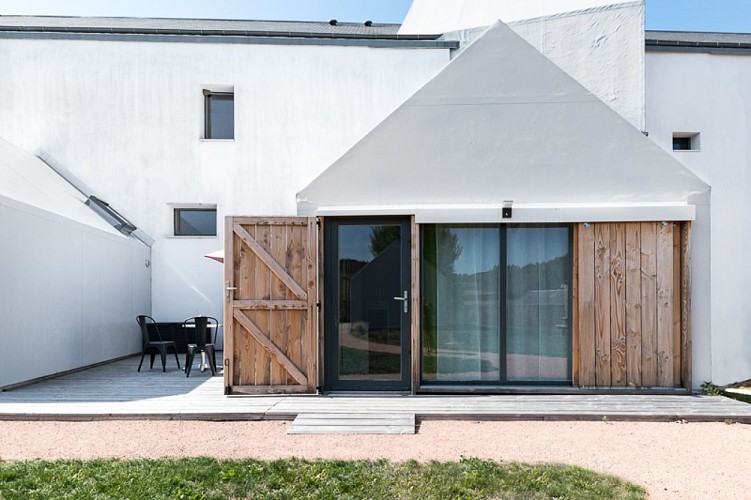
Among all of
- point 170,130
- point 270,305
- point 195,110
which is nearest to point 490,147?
point 270,305

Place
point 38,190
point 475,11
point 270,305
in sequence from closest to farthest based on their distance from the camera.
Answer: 1. point 270,305
2. point 38,190
3. point 475,11

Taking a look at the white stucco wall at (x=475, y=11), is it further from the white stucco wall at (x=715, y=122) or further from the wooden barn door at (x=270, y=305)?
the wooden barn door at (x=270, y=305)

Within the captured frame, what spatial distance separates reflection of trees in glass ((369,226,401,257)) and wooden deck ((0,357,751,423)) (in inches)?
70.8

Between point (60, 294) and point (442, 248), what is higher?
point (442, 248)

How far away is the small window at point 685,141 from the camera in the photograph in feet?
36.3

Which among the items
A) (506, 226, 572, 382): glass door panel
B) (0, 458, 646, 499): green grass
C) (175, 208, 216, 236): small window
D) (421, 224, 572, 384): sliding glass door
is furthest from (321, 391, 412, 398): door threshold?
(175, 208, 216, 236): small window

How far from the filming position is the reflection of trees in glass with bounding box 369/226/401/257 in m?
7.00

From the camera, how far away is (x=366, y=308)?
694 centimetres

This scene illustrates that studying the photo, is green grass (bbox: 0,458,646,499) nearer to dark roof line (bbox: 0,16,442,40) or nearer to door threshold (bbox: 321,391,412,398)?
door threshold (bbox: 321,391,412,398)

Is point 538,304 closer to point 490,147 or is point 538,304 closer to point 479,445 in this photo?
point 490,147

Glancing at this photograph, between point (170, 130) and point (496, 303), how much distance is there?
7866 mm

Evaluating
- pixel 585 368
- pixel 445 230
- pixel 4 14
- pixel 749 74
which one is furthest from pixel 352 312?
pixel 4 14

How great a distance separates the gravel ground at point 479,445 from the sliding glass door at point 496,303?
1.21 meters

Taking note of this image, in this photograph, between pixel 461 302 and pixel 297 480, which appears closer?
pixel 297 480
